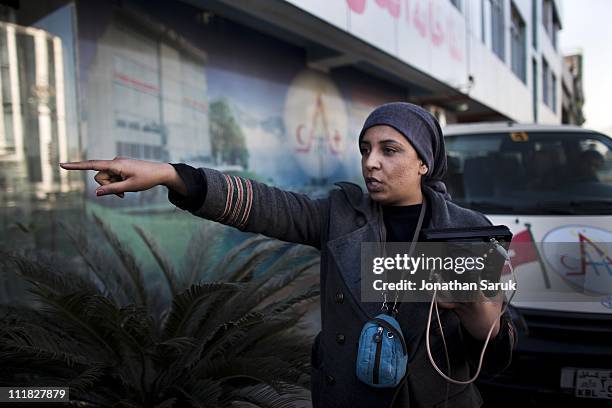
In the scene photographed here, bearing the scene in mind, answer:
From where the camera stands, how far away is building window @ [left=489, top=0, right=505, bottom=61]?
1324 centimetres

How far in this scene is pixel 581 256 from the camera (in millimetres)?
2838

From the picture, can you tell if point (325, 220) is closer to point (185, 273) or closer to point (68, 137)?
point (185, 273)

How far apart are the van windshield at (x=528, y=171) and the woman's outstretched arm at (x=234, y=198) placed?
2.25 metres

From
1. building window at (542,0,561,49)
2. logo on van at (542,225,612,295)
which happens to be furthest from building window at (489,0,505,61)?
logo on van at (542,225,612,295)

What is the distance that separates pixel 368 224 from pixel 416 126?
0.37 meters

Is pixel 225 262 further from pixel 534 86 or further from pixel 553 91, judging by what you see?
pixel 553 91

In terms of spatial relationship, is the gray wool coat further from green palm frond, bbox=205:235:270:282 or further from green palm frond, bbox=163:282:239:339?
green palm frond, bbox=205:235:270:282

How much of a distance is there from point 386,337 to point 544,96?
25.6 m

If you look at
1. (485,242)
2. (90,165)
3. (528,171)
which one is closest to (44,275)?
(90,165)

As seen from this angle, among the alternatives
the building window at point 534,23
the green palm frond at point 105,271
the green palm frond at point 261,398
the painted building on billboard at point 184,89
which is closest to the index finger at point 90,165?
the green palm frond at point 261,398

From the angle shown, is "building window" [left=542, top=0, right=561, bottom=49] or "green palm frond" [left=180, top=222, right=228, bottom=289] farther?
"building window" [left=542, top=0, right=561, bottom=49]

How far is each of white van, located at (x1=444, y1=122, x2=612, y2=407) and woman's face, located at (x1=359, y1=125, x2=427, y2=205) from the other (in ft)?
5.18

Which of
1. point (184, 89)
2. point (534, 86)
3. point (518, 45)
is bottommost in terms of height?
point (184, 89)

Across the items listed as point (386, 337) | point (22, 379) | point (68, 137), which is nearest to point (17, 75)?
point (68, 137)
